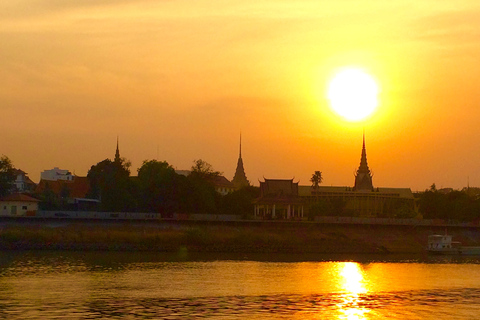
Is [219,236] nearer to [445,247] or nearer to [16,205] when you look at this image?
[445,247]

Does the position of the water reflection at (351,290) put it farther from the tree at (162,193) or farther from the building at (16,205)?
the building at (16,205)

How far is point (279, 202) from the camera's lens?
140 metres

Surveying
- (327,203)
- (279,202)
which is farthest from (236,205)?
(327,203)

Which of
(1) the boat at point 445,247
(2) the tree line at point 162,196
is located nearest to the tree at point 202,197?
(2) the tree line at point 162,196

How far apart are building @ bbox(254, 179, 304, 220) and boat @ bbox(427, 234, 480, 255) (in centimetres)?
3103

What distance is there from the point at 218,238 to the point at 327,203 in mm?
54012

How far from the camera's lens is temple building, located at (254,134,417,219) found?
14062 centimetres

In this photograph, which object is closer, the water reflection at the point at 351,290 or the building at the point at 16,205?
the water reflection at the point at 351,290

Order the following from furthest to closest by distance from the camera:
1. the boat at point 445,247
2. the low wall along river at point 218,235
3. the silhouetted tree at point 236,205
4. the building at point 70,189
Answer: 1. the building at point 70,189
2. the silhouetted tree at point 236,205
3. the boat at point 445,247
4. the low wall along river at point 218,235

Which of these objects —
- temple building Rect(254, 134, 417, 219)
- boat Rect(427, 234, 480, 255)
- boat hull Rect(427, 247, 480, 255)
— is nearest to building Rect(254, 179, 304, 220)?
temple building Rect(254, 134, 417, 219)

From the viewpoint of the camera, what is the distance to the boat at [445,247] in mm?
109581

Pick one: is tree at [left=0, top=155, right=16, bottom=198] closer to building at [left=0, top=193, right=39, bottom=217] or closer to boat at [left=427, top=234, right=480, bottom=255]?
building at [left=0, top=193, right=39, bottom=217]

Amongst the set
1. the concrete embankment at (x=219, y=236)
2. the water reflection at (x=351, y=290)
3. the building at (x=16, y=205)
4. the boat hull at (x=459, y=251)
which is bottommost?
the water reflection at (x=351, y=290)

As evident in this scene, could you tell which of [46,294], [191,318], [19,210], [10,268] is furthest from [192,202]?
[191,318]
